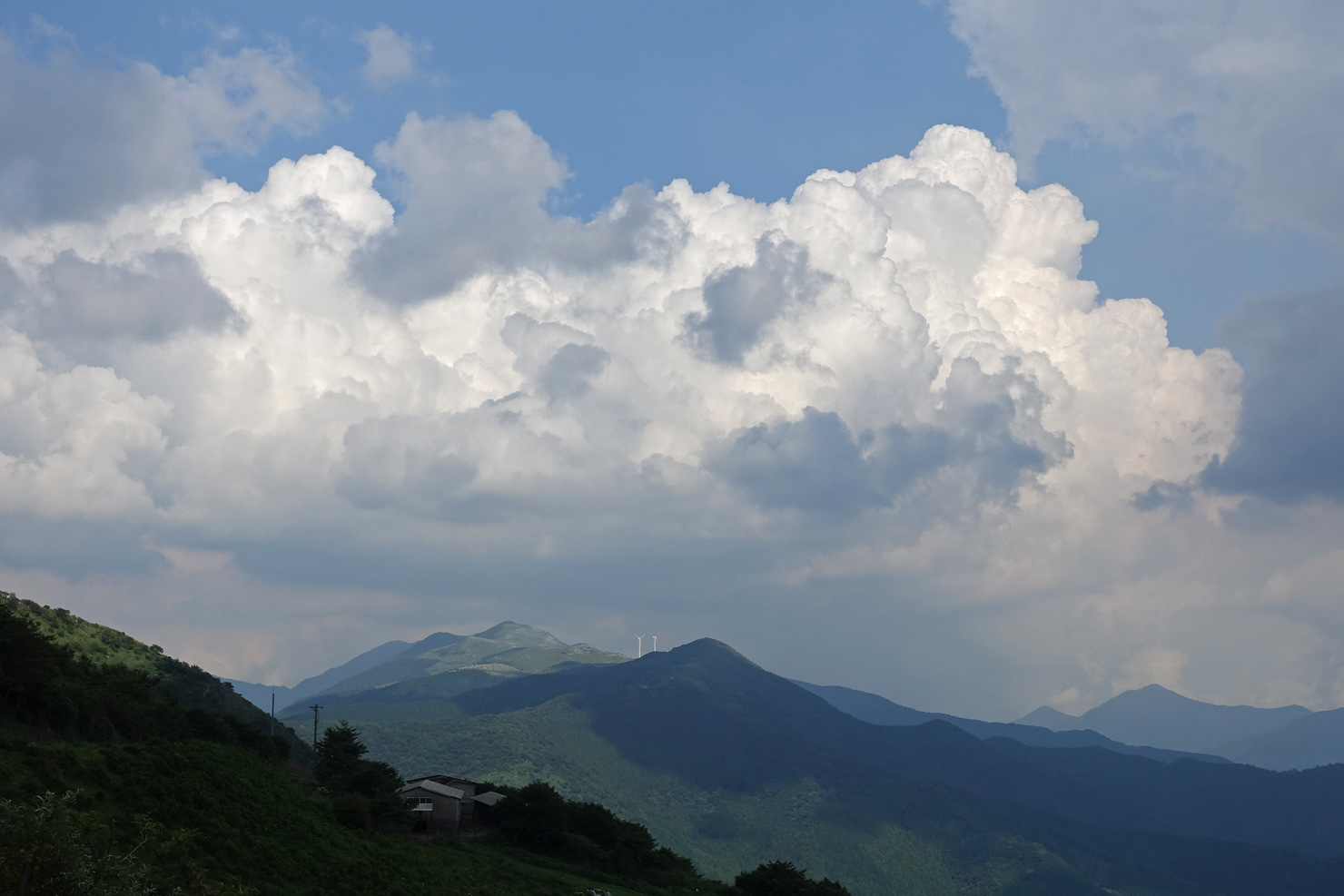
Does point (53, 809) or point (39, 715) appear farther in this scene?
point (39, 715)

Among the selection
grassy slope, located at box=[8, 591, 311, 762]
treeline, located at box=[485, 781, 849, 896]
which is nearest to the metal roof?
treeline, located at box=[485, 781, 849, 896]

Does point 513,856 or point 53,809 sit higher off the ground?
point 53,809

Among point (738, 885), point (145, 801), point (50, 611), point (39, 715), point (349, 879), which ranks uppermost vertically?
point (50, 611)

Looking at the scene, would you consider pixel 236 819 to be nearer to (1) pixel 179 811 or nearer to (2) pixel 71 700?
(1) pixel 179 811

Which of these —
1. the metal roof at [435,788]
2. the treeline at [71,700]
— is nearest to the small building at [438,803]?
the metal roof at [435,788]

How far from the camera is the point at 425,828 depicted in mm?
114438

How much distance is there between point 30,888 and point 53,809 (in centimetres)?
417

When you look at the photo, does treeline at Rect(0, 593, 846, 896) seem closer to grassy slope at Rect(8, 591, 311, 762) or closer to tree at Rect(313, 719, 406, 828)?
tree at Rect(313, 719, 406, 828)

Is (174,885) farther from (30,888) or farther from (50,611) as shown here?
(50,611)

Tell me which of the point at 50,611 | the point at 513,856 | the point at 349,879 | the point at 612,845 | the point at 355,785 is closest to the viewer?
the point at 349,879

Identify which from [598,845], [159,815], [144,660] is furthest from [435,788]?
[159,815]

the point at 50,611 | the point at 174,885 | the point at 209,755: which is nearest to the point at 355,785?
the point at 209,755

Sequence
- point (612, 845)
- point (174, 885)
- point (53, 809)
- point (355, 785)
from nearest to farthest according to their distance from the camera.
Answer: point (53, 809) < point (174, 885) < point (355, 785) < point (612, 845)

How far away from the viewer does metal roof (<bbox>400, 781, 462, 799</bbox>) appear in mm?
122875
